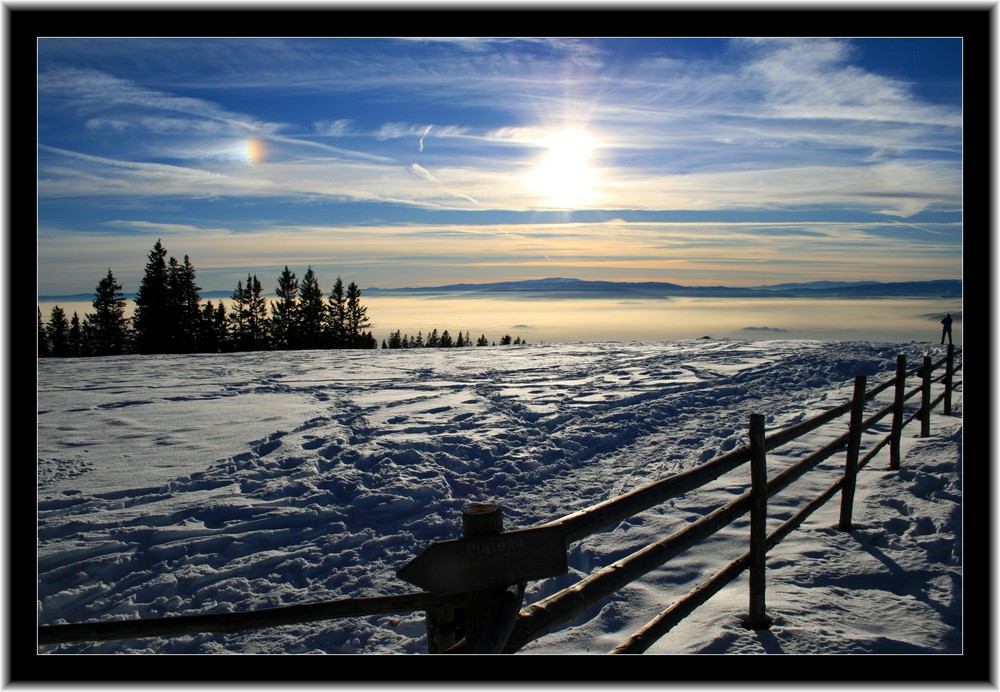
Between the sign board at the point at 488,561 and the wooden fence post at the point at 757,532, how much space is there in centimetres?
220

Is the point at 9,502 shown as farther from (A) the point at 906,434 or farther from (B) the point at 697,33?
(A) the point at 906,434

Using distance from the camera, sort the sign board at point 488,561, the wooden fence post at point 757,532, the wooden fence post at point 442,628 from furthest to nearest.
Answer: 1. the wooden fence post at point 757,532
2. the wooden fence post at point 442,628
3. the sign board at point 488,561

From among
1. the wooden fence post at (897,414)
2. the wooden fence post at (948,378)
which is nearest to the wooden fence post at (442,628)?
the wooden fence post at (897,414)

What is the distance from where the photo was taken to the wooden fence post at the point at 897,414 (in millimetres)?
7633

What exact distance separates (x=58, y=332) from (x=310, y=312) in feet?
75.1

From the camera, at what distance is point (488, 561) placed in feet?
8.43

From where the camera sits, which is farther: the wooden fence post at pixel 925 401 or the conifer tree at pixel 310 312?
the conifer tree at pixel 310 312

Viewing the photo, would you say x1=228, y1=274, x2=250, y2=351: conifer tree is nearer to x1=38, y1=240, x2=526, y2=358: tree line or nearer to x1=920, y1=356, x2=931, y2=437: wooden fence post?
x1=38, y1=240, x2=526, y2=358: tree line

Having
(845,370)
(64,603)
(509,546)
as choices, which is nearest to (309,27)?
(509,546)

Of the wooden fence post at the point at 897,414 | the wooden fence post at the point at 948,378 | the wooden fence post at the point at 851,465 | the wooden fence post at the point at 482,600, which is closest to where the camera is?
the wooden fence post at the point at 482,600

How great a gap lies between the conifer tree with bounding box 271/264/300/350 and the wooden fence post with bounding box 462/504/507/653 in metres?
47.2

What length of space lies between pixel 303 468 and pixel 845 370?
44.5 ft

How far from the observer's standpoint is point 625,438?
1039 centimetres

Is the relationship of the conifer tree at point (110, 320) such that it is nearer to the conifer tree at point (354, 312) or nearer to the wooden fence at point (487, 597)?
the conifer tree at point (354, 312)
